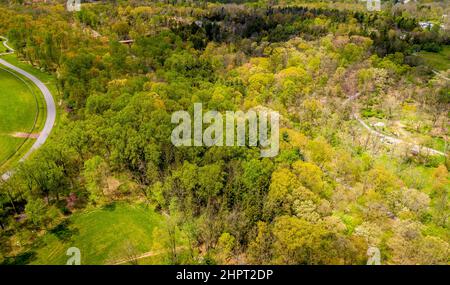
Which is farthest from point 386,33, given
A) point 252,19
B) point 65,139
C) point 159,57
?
point 65,139

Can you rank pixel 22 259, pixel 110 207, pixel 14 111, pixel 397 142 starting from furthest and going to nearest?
pixel 14 111 < pixel 397 142 < pixel 110 207 < pixel 22 259

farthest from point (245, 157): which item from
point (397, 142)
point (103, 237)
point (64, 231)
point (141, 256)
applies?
point (397, 142)

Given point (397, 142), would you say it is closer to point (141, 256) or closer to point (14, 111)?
point (141, 256)

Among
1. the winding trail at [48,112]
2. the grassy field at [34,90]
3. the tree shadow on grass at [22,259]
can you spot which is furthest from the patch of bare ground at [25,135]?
the tree shadow on grass at [22,259]

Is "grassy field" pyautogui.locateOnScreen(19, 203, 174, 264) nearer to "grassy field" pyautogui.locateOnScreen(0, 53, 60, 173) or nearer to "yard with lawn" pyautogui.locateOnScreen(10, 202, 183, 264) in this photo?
"yard with lawn" pyautogui.locateOnScreen(10, 202, 183, 264)

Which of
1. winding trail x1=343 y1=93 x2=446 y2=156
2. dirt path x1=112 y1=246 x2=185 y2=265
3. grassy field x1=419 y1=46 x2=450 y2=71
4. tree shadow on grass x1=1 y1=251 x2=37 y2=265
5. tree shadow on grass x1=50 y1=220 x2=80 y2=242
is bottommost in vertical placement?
dirt path x1=112 y1=246 x2=185 y2=265

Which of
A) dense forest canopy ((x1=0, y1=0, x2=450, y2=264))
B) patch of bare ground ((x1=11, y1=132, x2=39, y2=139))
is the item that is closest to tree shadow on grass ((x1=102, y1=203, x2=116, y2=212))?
dense forest canopy ((x1=0, y1=0, x2=450, y2=264))

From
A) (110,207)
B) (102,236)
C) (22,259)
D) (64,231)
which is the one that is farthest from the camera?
(110,207)

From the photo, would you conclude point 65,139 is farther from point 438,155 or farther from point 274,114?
point 438,155
